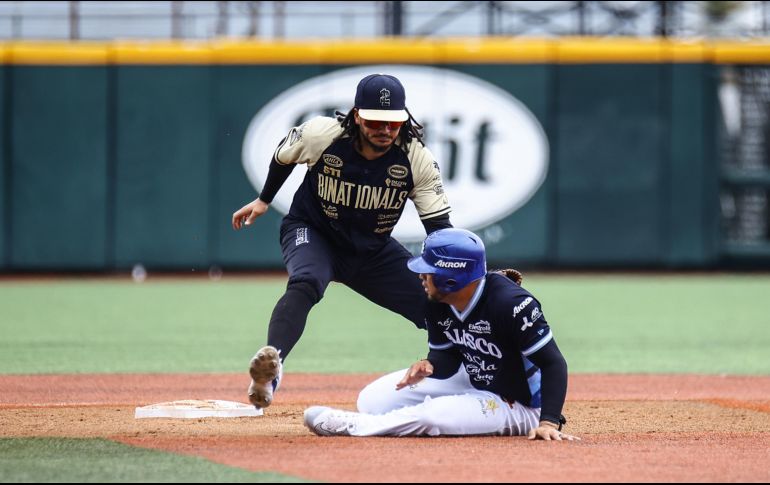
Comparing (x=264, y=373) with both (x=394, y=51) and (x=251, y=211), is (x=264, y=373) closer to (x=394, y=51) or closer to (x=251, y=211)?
(x=251, y=211)

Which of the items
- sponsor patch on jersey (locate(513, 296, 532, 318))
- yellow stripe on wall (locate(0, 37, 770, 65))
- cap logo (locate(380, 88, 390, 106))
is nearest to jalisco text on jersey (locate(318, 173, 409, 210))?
cap logo (locate(380, 88, 390, 106))

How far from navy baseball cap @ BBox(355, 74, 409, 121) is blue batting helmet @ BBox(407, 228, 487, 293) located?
27.5 inches

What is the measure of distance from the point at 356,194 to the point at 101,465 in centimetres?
→ 194

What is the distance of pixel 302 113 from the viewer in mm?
17172

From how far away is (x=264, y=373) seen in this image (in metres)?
5.31

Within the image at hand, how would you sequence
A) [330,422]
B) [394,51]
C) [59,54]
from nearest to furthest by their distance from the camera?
[330,422] < [59,54] < [394,51]

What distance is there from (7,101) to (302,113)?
3866mm

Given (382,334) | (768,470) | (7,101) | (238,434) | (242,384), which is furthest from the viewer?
(7,101)

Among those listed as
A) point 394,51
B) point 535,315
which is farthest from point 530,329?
point 394,51

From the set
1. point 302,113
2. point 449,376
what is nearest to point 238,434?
point 449,376

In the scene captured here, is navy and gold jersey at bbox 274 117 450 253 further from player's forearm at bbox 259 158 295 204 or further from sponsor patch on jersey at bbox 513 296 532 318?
sponsor patch on jersey at bbox 513 296 532 318

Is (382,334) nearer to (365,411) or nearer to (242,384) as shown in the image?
(242,384)

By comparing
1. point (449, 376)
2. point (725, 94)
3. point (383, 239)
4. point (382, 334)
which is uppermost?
point (725, 94)

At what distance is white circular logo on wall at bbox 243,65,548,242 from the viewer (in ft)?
56.1
